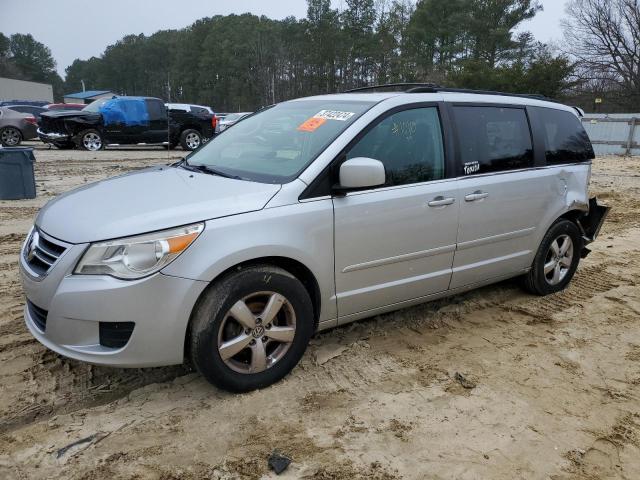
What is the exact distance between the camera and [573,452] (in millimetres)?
2635

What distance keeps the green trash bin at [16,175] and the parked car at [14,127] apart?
399 inches

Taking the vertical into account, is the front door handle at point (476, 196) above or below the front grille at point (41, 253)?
above

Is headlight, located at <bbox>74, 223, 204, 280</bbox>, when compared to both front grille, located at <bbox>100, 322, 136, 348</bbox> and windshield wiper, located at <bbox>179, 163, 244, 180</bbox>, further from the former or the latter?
windshield wiper, located at <bbox>179, 163, 244, 180</bbox>

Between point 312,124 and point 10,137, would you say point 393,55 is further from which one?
point 312,124

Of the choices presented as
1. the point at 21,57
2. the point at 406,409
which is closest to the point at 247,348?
the point at 406,409

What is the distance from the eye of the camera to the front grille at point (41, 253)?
278 centimetres

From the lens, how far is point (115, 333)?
268cm

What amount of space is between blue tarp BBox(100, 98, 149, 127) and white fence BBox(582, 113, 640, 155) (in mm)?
15905

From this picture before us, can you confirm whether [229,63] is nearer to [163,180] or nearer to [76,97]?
[76,97]

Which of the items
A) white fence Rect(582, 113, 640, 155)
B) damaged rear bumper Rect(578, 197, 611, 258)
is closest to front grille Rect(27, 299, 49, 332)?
damaged rear bumper Rect(578, 197, 611, 258)

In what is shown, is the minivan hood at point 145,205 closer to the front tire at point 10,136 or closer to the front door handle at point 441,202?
the front door handle at point 441,202

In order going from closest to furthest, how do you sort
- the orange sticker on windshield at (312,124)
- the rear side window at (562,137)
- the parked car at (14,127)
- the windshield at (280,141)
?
the windshield at (280,141) < the orange sticker on windshield at (312,124) < the rear side window at (562,137) < the parked car at (14,127)

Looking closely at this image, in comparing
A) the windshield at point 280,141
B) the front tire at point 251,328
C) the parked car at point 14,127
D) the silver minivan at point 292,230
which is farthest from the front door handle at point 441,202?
the parked car at point 14,127

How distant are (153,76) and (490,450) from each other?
102m
